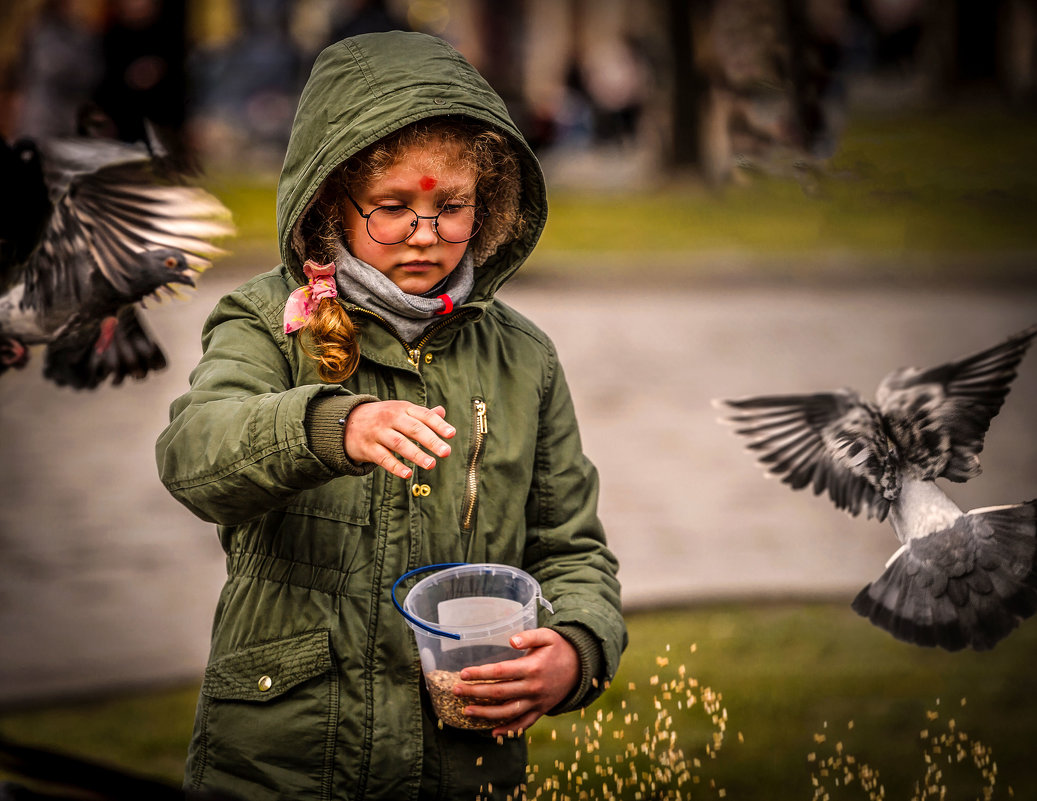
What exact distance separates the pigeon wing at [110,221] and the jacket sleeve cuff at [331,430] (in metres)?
1.12

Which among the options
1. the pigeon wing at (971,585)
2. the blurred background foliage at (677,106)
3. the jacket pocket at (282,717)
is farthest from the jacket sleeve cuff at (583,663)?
the blurred background foliage at (677,106)

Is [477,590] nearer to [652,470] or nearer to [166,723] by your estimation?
[166,723]

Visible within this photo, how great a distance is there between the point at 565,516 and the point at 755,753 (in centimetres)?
115

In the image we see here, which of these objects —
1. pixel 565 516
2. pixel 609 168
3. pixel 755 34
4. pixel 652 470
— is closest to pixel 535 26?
pixel 609 168

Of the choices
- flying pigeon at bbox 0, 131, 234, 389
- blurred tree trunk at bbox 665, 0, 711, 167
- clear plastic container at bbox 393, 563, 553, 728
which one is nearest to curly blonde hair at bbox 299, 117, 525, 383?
clear plastic container at bbox 393, 563, 553, 728

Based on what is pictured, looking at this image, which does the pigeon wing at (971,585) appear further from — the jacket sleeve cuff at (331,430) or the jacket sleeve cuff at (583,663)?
the jacket sleeve cuff at (331,430)

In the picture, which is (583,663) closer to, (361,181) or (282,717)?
(282,717)

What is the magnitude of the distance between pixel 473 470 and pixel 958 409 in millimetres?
930

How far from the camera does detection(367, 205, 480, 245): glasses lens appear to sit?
190 centimetres

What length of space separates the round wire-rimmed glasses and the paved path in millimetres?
1227

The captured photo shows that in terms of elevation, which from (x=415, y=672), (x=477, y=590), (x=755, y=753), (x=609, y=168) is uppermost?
(x=609, y=168)

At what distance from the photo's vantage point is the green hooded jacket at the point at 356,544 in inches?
73.6

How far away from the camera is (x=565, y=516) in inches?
82.7

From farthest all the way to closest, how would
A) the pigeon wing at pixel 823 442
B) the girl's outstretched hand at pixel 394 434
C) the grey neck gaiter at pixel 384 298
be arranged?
the pigeon wing at pixel 823 442 → the grey neck gaiter at pixel 384 298 → the girl's outstretched hand at pixel 394 434
